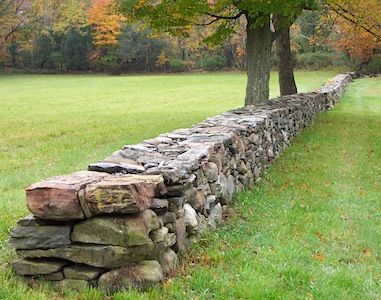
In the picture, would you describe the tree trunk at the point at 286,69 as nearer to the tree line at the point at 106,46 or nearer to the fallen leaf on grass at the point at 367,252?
the fallen leaf on grass at the point at 367,252

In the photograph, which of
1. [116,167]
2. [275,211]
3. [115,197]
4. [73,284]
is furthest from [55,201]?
[275,211]

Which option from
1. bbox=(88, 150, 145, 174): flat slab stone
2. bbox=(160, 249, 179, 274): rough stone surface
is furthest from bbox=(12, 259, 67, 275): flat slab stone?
bbox=(88, 150, 145, 174): flat slab stone

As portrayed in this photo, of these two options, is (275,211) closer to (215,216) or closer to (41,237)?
(215,216)

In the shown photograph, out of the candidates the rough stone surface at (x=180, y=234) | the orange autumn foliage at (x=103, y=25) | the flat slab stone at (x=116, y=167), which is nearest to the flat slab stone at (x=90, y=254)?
the rough stone surface at (x=180, y=234)

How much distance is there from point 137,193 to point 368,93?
3312 centimetres

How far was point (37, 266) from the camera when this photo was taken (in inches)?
166

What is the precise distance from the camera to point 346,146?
1406 cm

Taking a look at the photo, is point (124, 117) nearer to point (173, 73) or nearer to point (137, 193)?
point (137, 193)

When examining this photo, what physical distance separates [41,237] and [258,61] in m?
11.7

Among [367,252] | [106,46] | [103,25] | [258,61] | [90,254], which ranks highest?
[103,25]

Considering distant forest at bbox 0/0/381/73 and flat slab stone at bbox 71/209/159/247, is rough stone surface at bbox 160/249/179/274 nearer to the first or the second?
flat slab stone at bbox 71/209/159/247

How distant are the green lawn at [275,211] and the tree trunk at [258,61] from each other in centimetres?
173

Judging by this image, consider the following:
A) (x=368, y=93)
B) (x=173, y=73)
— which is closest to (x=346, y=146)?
(x=368, y=93)

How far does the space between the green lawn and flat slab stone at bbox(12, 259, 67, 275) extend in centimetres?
10
